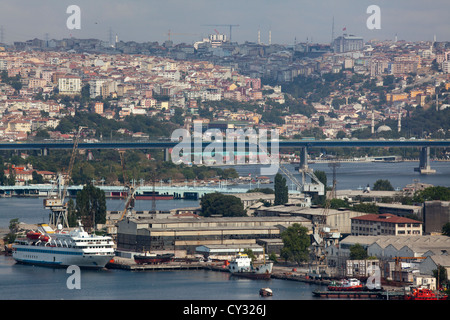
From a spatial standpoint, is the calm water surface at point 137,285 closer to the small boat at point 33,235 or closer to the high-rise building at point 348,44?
the small boat at point 33,235

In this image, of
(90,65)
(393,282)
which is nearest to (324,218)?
(393,282)

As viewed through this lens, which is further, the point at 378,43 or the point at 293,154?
the point at 378,43

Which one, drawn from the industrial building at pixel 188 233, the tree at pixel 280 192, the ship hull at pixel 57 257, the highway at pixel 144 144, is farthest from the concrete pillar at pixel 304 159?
the ship hull at pixel 57 257

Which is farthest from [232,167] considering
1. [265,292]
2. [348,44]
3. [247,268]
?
[348,44]

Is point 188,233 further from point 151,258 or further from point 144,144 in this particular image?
point 144,144
